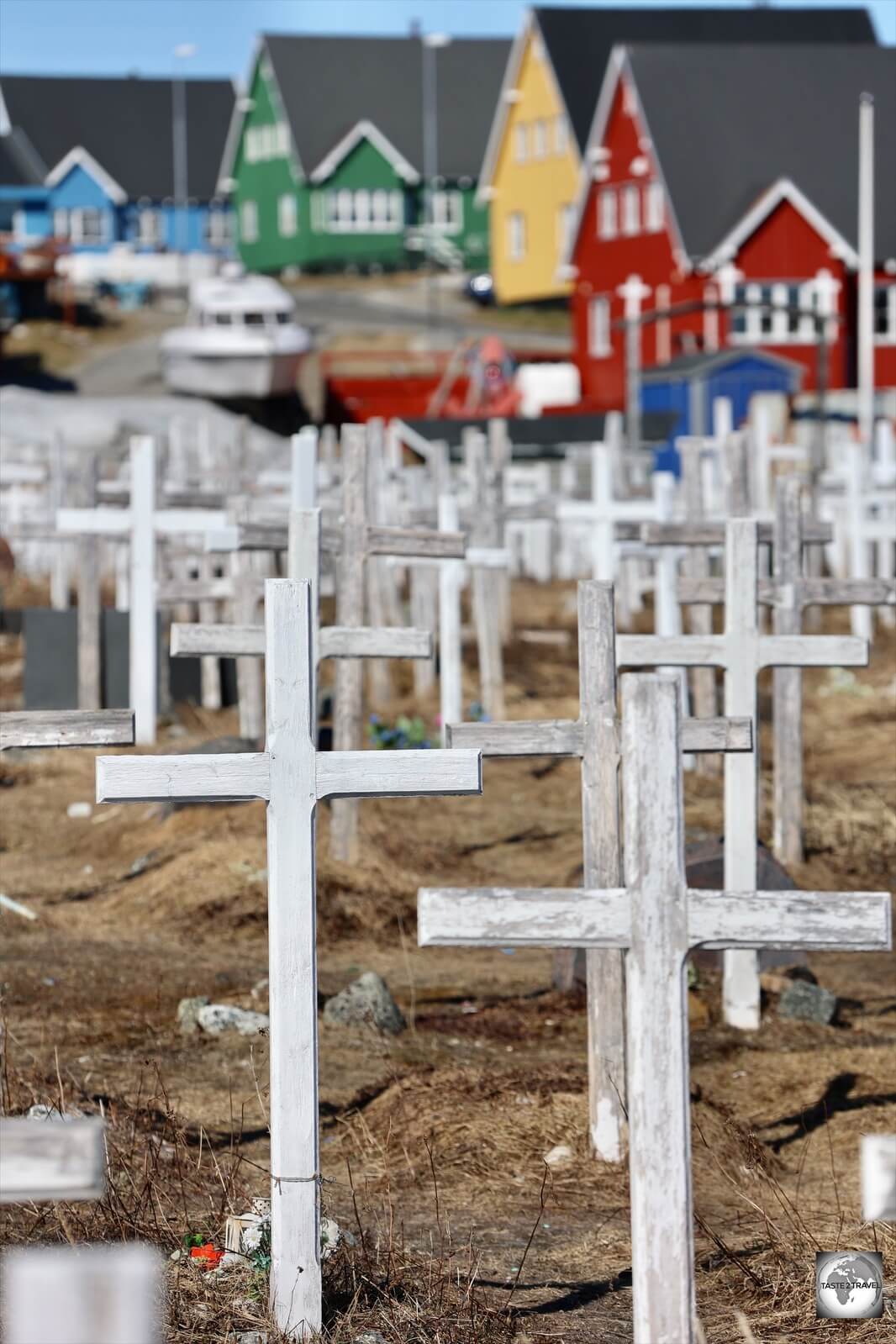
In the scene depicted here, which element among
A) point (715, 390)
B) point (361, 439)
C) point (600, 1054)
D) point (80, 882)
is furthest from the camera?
point (715, 390)

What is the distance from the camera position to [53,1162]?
399cm

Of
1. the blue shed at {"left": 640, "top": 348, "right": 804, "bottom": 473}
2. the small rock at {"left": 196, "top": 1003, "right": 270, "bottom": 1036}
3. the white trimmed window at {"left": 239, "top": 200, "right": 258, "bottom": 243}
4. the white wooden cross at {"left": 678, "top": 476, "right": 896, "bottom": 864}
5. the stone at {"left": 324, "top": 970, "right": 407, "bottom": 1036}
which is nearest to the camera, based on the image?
the small rock at {"left": 196, "top": 1003, "right": 270, "bottom": 1036}

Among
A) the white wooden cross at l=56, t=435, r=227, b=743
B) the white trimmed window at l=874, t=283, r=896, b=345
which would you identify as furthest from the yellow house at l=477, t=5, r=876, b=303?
the white wooden cross at l=56, t=435, r=227, b=743

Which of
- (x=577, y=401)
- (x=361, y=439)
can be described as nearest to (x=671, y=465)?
(x=577, y=401)

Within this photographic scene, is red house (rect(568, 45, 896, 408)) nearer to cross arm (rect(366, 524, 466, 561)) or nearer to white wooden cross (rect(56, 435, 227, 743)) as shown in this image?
white wooden cross (rect(56, 435, 227, 743))

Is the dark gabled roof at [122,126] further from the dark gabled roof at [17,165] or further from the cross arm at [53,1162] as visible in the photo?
the cross arm at [53,1162]

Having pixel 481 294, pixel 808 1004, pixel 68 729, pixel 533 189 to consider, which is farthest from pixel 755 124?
pixel 68 729

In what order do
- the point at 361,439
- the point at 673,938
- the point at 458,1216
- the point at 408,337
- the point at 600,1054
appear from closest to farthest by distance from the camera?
the point at 673,938
the point at 458,1216
the point at 600,1054
the point at 361,439
the point at 408,337

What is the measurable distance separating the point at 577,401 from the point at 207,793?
1565 inches

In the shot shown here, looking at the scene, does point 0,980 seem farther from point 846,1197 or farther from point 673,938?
point 673,938

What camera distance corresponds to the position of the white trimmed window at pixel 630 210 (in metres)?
46.8

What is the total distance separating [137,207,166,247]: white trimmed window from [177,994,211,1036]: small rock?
66.4 m

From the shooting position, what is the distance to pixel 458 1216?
6.16 metres

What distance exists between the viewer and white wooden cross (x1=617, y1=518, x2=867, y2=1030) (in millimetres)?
8367
